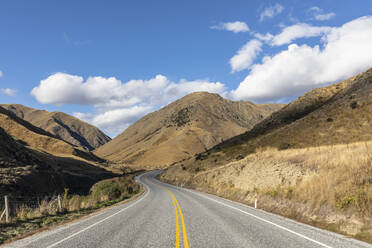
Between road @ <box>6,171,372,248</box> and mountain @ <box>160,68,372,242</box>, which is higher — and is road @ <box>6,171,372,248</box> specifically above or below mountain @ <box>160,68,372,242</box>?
below

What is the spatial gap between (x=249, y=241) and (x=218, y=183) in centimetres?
2266

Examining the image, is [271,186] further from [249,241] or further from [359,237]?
[249,241]

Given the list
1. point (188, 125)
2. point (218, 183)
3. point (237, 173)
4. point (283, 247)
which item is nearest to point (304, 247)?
point (283, 247)

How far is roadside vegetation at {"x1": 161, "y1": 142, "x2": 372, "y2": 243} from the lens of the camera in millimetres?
9828

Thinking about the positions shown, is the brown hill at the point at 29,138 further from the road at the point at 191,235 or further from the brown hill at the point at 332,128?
the road at the point at 191,235

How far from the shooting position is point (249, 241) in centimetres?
795

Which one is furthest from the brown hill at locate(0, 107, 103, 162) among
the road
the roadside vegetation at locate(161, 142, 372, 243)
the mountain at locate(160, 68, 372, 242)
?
the road

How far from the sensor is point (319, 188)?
12.6m

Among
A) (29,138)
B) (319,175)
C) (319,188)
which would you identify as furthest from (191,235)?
(29,138)

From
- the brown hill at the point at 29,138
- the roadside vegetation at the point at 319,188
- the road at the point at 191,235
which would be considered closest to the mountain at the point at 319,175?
the roadside vegetation at the point at 319,188

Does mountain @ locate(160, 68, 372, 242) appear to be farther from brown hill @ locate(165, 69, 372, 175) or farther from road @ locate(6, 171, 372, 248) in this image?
road @ locate(6, 171, 372, 248)

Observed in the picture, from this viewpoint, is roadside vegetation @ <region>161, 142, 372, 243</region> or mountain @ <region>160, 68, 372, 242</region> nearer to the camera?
roadside vegetation @ <region>161, 142, 372, 243</region>

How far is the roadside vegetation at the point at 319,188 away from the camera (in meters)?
9.83

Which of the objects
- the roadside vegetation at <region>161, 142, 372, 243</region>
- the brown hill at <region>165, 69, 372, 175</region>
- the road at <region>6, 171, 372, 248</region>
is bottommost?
the road at <region>6, 171, 372, 248</region>
